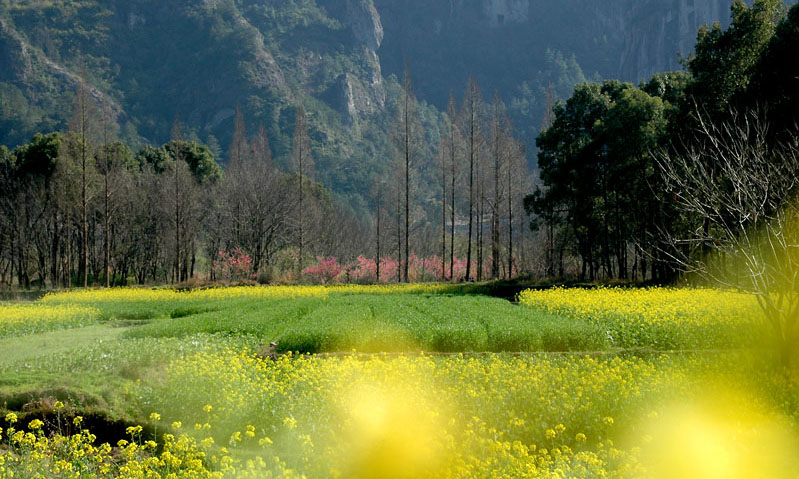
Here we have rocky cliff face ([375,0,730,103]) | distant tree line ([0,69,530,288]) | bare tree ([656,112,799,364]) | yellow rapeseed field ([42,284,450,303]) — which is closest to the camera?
bare tree ([656,112,799,364])

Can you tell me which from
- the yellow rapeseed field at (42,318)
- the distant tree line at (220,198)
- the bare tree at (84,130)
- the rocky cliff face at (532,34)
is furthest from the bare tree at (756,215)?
the rocky cliff face at (532,34)

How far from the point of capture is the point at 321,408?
8180 mm

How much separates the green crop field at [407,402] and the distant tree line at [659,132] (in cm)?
296

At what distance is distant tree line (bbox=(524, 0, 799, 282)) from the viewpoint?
1844 cm

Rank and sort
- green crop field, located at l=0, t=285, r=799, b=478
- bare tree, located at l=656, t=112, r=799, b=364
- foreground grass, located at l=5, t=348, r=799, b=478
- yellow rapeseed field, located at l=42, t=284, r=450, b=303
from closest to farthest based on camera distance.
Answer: foreground grass, located at l=5, t=348, r=799, b=478 < green crop field, located at l=0, t=285, r=799, b=478 < bare tree, located at l=656, t=112, r=799, b=364 < yellow rapeseed field, located at l=42, t=284, r=450, b=303

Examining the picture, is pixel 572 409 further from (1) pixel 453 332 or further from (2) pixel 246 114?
A: (2) pixel 246 114

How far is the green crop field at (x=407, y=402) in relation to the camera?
6344 millimetres

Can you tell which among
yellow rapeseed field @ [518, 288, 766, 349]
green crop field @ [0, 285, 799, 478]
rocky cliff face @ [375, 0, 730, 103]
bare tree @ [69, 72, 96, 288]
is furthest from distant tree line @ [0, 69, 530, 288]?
rocky cliff face @ [375, 0, 730, 103]

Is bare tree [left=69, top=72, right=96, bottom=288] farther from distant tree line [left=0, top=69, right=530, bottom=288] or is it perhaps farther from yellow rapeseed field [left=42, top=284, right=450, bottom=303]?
yellow rapeseed field [left=42, top=284, right=450, bottom=303]

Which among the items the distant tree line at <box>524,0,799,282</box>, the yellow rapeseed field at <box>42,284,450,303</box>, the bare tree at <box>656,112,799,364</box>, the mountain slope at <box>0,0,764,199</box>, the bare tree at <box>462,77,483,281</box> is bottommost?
the yellow rapeseed field at <box>42,284,450,303</box>

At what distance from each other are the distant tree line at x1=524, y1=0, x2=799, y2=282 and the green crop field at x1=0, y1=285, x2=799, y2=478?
9.70 ft

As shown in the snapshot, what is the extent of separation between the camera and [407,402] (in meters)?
8.11

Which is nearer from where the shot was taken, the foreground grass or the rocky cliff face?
the foreground grass

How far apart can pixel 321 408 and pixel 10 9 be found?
127 m
